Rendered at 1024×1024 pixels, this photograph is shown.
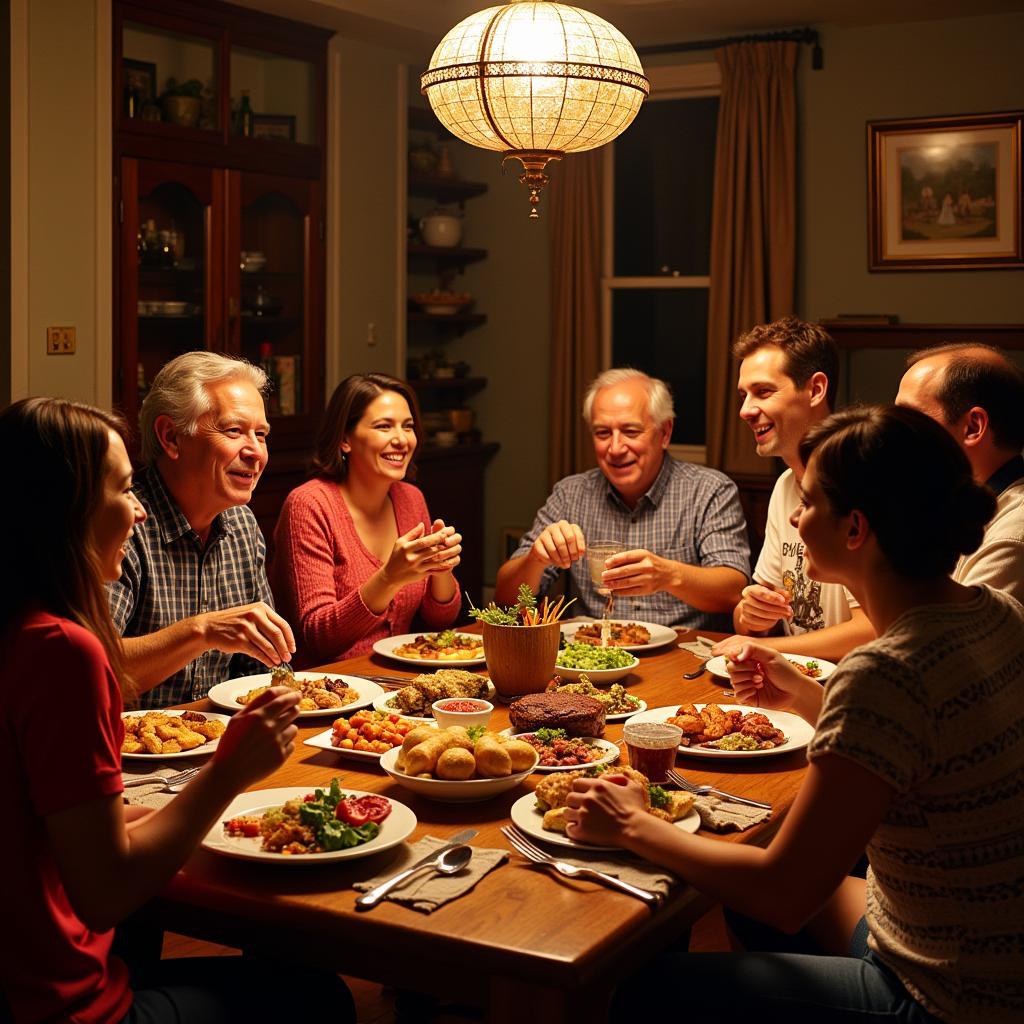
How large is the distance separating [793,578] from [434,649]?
37.1 inches

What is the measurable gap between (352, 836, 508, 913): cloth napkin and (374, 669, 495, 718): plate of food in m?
0.55

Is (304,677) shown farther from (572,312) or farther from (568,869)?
(572,312)

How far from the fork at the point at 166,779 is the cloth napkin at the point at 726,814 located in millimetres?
717

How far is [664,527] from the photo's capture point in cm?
358

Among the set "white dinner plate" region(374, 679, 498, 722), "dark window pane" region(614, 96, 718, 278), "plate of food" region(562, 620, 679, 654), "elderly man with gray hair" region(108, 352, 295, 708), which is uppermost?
"dark window pane" region(614, 96, 718, 278)

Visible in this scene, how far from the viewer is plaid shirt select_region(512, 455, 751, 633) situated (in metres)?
3.43

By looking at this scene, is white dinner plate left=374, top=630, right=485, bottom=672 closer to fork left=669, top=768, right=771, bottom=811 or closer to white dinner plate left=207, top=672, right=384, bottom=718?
white dinner plate left=207, top=672, right=384, bottom=718

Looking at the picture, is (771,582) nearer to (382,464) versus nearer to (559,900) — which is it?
(382,464)

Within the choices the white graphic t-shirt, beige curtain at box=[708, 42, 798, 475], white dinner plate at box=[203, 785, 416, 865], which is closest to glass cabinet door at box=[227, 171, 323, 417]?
beige curtain at box=[708, 42, 798, 475]

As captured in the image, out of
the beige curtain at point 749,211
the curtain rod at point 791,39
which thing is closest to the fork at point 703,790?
the beige curtain at point 749,211

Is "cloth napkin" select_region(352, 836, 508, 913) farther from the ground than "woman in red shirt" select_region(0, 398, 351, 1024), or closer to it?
closer to it

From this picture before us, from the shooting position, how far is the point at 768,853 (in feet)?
4.89

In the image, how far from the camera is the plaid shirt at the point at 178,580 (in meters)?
2.51

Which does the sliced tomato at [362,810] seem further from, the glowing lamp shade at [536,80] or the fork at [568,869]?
the glowing lamp shade at [536,80]
